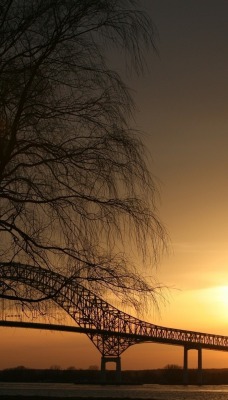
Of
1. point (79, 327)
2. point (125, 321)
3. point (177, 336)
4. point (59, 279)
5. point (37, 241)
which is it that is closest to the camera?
point (37, 241)

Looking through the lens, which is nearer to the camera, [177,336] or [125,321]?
[125,321]

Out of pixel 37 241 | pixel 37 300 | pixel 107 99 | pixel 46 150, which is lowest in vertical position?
pixel 37 300

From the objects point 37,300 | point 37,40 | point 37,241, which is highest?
point 37,40

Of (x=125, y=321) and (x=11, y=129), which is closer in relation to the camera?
(x=11, y=129)

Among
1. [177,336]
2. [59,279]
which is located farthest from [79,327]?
[59,279]

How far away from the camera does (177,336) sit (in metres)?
116

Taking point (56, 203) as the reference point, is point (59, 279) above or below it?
below

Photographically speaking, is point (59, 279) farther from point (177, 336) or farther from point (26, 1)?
point (177, 336)

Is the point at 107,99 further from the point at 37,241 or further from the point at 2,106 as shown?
the point at 37,241

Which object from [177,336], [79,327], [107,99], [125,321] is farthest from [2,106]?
[177,336]

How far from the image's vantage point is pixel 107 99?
12.3 m

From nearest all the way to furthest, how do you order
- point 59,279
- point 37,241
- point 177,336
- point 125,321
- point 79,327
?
point 37,241, point 59,279, point 79,327, point 125,321, point 177,336

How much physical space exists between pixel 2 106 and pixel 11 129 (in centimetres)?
37

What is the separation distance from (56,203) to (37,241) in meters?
0.58
